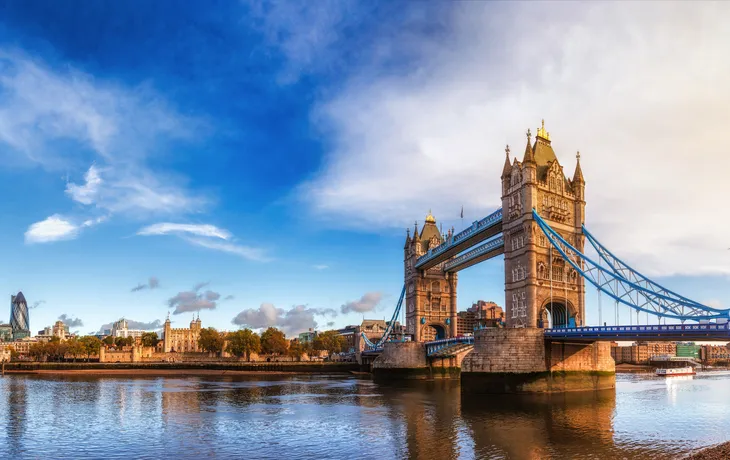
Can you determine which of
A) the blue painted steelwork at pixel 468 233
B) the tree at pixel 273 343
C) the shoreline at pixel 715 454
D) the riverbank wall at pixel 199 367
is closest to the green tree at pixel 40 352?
the riverbank wall at pixel 199 367

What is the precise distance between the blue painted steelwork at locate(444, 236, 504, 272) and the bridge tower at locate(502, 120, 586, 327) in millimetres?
7846

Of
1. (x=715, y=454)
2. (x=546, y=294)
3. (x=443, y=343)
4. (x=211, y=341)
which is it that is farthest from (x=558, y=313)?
(x=211, y=341)

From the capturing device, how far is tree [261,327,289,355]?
13025 cm

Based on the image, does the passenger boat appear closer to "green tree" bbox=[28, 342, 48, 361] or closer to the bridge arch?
the bridge arch

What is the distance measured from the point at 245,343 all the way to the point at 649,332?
96.1 meters

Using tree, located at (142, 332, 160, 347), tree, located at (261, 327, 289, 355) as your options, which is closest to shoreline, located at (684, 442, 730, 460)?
tree, located at (261, 327, 289, 355)

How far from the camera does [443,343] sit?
73125 millimetres

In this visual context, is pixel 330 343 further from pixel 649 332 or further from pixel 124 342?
pixel 649 332

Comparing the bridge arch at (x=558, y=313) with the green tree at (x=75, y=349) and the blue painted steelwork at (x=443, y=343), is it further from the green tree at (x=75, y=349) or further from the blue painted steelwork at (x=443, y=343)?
the green tree at (x=75, y=349)

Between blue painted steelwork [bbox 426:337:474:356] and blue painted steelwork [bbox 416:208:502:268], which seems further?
blue painted steelwork [bbox 426:337:474:356]

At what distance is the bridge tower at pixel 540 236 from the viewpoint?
53.9 metres

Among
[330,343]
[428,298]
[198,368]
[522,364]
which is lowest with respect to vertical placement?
[198,368]

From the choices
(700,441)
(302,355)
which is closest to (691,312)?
(700,441)

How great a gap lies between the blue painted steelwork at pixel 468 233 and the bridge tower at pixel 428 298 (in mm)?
3433
